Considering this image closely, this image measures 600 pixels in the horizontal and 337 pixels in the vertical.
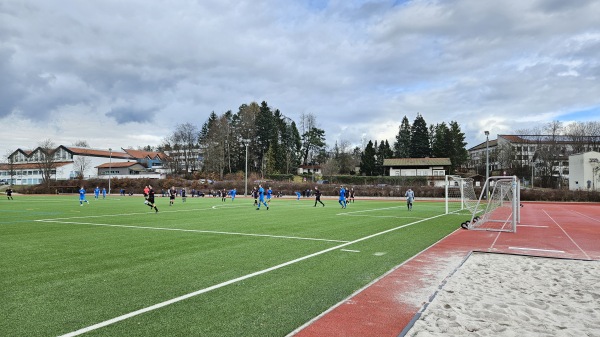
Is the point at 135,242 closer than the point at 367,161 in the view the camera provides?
Yes

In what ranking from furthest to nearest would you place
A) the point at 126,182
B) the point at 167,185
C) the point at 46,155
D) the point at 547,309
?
the point at 46,155
the point at 126,182
the point at 167,185
the point at 547,309

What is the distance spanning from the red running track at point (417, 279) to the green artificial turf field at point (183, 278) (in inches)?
13.6

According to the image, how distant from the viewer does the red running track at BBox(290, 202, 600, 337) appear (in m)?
5.17

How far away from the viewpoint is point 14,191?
7825 cm

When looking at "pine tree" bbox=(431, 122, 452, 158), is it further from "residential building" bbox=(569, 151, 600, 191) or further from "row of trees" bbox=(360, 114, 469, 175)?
"residential building" bbox=(569, 151, 600, 191)

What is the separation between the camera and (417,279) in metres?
7.83

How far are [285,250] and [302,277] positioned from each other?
3375 millimetres

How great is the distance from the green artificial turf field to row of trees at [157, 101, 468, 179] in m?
72.7

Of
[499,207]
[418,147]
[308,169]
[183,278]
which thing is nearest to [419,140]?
[418,147]

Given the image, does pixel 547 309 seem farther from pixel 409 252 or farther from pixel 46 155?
pixel 46 155

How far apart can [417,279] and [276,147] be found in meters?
84.4

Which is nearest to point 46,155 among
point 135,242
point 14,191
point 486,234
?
point 14,191

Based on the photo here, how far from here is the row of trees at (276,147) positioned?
90.4 meters

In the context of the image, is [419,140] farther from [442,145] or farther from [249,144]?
[249,144]
